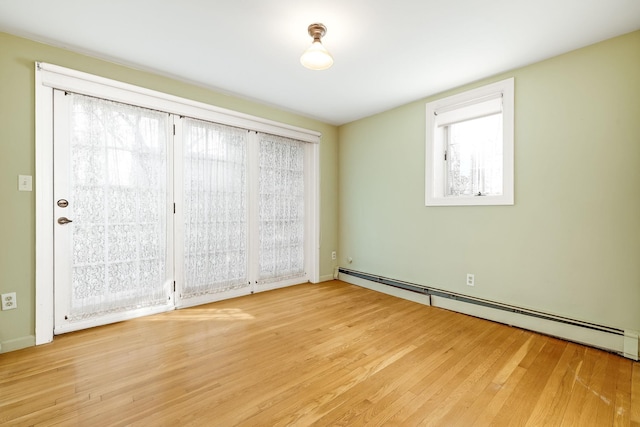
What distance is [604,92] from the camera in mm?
2340

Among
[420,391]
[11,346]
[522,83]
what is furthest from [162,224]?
[522,83]

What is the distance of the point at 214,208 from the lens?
3.44 metres

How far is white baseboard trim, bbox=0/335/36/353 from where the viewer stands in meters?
2.22

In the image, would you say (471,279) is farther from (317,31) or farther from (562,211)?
(317,31)

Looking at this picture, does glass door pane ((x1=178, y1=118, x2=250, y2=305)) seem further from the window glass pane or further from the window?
the window glass pane

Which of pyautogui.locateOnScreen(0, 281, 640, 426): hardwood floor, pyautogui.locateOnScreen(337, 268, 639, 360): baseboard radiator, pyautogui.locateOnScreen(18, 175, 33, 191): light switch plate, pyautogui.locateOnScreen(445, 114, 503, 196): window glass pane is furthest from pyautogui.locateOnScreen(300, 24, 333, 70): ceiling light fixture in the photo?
pyautogui.locateOnScreen(337, 268, 639, 360): baseboard radiator

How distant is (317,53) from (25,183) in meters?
2.57

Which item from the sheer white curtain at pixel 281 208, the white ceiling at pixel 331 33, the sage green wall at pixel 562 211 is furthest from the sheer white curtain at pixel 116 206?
the sage green wall at pixel 562 211

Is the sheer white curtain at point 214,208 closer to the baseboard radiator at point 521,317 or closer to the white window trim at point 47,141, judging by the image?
the white window trim at point 47,141

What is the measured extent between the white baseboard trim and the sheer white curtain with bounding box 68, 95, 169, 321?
0.95 ft

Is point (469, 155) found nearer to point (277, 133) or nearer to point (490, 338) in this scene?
point (490, 338)

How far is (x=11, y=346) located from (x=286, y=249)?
279 centimetres

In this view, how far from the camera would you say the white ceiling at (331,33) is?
1.97 metres

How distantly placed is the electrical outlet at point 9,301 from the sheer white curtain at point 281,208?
89.9 inches
